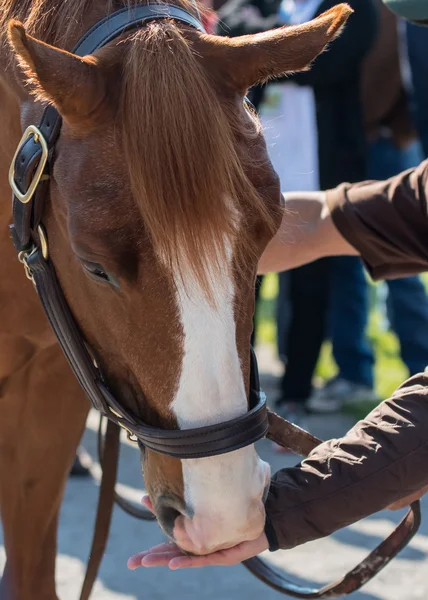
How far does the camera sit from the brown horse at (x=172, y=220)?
4.34ft

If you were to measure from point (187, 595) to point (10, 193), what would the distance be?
1.37 m

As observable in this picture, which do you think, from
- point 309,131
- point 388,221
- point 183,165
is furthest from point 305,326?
point 183,165

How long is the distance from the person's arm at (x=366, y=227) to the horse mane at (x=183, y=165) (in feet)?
1.51

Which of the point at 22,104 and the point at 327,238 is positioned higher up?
the point at 22,104

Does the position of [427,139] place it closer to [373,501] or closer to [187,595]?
[187,595]

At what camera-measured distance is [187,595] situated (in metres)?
2.59

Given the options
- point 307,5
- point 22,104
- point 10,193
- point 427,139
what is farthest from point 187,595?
point 307,5

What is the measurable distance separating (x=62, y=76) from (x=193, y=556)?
2.48ft

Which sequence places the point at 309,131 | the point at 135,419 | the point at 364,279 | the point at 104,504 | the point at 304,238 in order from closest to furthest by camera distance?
1. the point at 135,419
2. the point at 304,238
3. the point at 104,504
4. the point at 309,131
5. the point at 364,279

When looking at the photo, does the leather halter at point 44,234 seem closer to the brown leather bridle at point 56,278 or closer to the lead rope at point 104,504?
the brown leather bridle at point 56,278

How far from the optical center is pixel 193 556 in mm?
1439

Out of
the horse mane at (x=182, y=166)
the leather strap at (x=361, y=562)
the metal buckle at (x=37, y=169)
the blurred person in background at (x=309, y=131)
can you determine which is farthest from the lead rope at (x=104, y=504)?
the blurred person in background at (x=309, y=131)

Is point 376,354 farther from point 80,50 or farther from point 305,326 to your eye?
point 80,50

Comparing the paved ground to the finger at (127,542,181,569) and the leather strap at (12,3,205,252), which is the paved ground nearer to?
the finger at (127,542,181,569)
